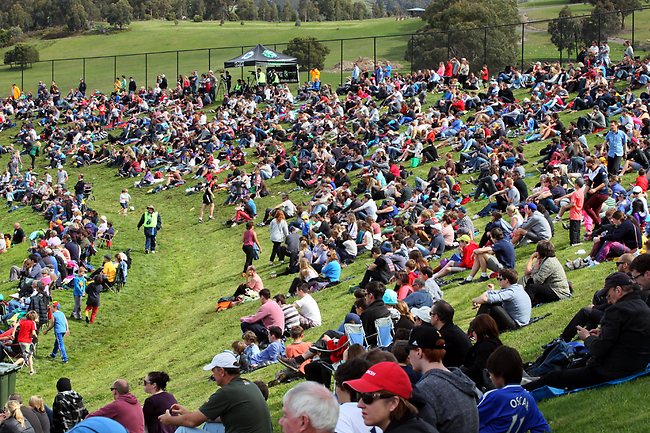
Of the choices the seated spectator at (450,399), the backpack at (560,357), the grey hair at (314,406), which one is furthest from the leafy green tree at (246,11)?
the grey hair at (314,406)

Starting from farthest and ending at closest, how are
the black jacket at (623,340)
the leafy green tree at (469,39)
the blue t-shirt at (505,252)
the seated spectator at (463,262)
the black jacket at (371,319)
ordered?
the leafy green tree at (469,39)
the seated spectator at (463,262)
the blue t-shirt at (505,252)
the black jacket at (371,319)
the black jacket at (623,340)

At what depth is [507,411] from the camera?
909cm

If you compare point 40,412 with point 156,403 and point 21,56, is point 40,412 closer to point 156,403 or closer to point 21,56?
point 156,403

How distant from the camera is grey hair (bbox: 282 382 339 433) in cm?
608

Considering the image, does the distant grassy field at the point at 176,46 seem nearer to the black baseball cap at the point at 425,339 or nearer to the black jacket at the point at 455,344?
the black jacket at the point at 455,344

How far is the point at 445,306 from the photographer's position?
36.7ft

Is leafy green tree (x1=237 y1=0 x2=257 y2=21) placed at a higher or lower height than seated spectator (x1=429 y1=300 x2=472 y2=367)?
higher

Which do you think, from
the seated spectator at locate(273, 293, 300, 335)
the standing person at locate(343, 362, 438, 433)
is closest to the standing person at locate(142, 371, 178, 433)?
the standing person at locate(343, 362, 438, 433)

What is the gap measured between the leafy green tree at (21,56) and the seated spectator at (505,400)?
328ft

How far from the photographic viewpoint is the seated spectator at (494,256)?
66.7 ft

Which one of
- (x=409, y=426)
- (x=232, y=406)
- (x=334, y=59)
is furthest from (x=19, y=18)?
(x=409, y=426)

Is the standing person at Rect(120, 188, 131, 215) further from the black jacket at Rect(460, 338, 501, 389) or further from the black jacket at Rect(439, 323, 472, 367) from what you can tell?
the black jacket at Rect(460, 338, 501, 389)

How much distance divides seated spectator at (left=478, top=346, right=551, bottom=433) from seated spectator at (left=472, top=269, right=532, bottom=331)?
19.3ft

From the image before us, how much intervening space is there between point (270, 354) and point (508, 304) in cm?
508
